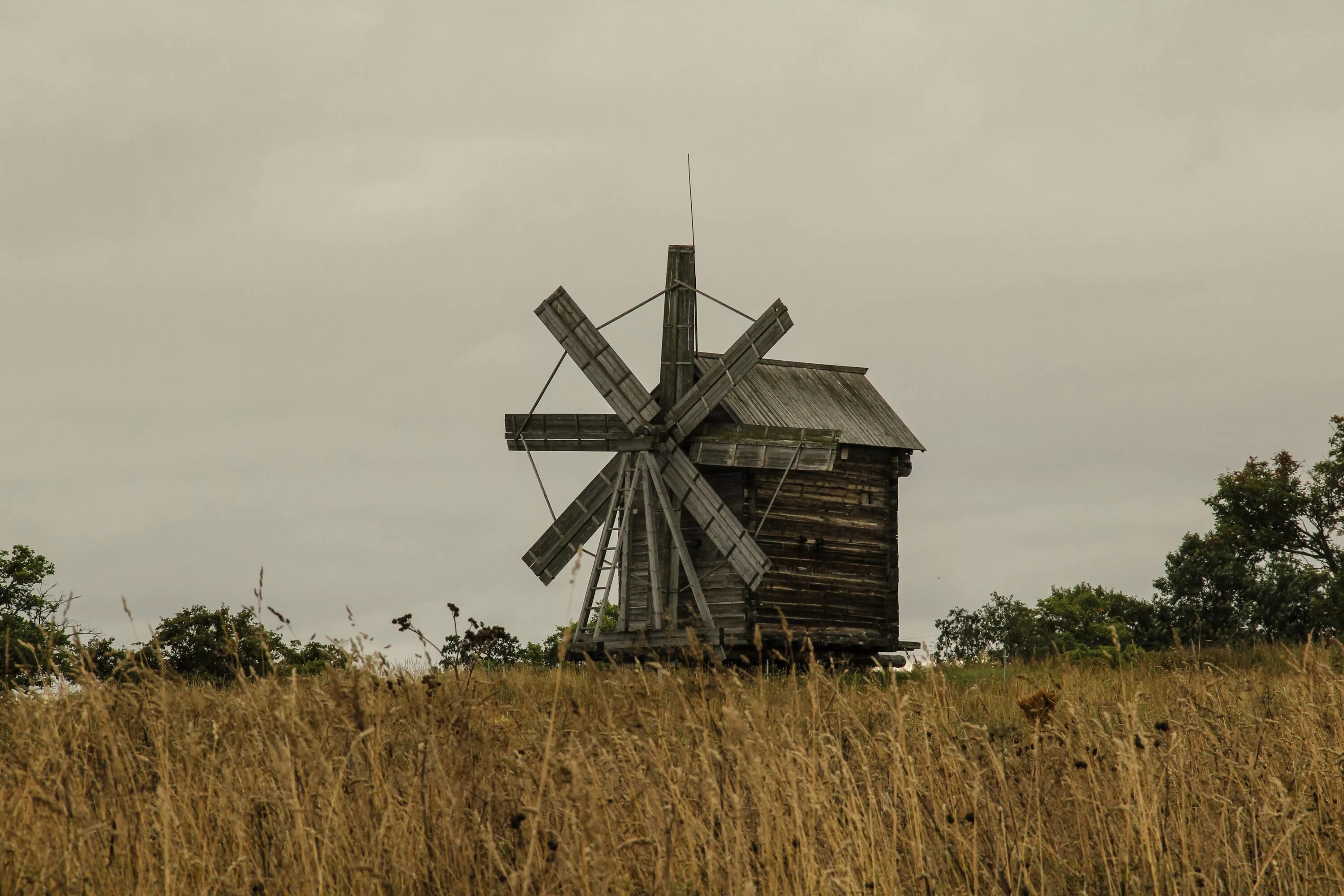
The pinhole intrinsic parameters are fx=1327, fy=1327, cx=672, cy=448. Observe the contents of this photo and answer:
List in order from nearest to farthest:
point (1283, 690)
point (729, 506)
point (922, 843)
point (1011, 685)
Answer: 1. point (922, 843)
2. point (1283, 690)
3. point (1011, 685)
4. point (729, 506)

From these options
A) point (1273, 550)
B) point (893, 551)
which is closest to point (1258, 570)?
point (1273, 550)

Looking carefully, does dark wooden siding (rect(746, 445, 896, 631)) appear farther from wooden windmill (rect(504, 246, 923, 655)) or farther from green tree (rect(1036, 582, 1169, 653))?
green tree (rect(1036, 582, 1169, 653))

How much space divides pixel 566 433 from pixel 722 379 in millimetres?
2570

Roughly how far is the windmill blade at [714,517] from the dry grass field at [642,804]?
10.5 meters

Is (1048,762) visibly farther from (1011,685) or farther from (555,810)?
(1011,685)

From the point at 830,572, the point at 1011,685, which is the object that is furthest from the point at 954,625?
the point at 1011,685

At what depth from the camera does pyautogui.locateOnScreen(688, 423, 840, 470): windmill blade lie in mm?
18281

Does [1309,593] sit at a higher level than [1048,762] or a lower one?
higher

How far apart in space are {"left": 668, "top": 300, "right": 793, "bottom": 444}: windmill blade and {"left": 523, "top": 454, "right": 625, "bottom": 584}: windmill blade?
4.57 feet

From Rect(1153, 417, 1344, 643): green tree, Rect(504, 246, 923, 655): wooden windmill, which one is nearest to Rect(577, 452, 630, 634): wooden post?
Rect(504, 246, 923, 655): wooden windmill

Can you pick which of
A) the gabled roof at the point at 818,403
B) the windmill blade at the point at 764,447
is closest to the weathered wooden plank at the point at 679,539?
the windmill blade at the point at 764,447

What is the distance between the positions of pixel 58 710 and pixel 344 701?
233cm

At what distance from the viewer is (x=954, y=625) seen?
46.9 meters

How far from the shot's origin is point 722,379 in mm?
19141
